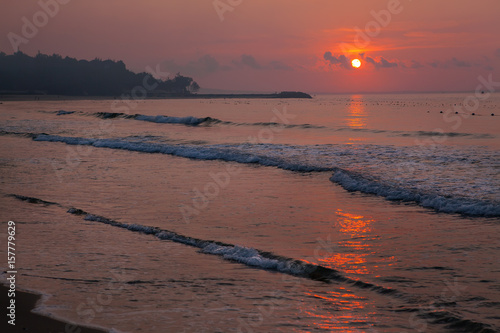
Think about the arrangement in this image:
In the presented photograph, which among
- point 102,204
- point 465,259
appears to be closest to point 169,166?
point 102,204

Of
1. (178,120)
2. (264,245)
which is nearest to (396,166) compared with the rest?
(264,245)

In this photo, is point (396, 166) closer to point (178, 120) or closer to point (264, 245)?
point (264, 245)

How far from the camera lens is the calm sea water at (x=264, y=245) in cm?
724

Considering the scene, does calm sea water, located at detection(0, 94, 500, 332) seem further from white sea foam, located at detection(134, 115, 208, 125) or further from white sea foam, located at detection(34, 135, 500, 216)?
white sea foam, located at detection(134, 115, 208, 125)

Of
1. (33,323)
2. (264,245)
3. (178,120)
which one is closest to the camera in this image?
→ (33,323)

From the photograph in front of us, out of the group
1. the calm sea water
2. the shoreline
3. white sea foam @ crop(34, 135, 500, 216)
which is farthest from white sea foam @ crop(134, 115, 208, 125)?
the shoreline

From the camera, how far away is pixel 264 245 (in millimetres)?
10672

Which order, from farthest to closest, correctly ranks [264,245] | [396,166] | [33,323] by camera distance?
[396,166]
[264,245]
[33,323]

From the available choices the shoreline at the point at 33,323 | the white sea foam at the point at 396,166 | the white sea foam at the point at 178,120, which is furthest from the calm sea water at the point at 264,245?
the white sea foam at the point at 178,120

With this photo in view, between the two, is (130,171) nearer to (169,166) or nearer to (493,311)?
(169,166)

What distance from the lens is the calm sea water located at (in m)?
7.24

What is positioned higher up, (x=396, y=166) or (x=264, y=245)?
(x=396, y=166)

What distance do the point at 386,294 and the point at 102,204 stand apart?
30.9 ft

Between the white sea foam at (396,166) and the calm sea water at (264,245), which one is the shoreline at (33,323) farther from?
the white sea foam at (396,166)
